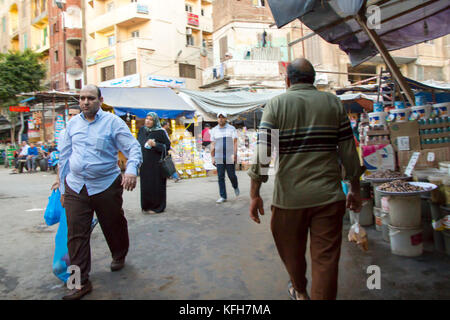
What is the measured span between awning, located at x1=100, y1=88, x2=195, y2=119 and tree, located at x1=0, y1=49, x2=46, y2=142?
18199mm

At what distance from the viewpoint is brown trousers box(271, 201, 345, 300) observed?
6.80ft

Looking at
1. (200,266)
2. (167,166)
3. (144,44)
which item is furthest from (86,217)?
(144,44)

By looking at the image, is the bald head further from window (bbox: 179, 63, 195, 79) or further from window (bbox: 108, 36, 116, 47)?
window (bbox: 108, 36, 116, 47)

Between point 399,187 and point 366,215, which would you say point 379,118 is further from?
point 399,187

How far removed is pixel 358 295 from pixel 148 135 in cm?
450

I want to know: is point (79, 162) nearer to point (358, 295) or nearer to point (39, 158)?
point (358, 295)

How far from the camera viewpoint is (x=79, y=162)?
2.95 metres

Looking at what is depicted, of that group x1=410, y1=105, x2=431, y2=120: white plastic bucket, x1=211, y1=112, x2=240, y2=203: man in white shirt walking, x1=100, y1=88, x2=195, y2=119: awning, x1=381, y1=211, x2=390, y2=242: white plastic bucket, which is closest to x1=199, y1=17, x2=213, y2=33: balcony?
x1=100, y1=88, x2=195, y2=119: awning

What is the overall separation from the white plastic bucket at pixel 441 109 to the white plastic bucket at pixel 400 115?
328mm

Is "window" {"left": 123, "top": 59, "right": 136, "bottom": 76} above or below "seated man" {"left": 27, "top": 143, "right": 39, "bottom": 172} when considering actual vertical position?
A: above

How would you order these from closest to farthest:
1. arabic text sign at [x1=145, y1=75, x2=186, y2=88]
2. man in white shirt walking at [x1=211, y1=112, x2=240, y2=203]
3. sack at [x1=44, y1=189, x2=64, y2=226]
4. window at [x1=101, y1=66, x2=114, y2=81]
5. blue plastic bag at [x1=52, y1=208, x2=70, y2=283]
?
1. blue plastic bag at [x1=52, y1=208, x2=70, y2=283]
2. sack at [x1=44, y1=189, x2=64, y2=226]
3. man in white shirt walking at [x1=211, y1=112, x2=240, y2=203]
4. arabic text sign at [x1=145, y1=75, x2=186, y2=88]
5. window at [x1=101, y1=66, x2=114, y2=81]

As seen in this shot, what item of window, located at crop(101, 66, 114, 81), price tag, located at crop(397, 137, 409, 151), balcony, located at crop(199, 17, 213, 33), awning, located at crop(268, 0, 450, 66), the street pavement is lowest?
the street pavement

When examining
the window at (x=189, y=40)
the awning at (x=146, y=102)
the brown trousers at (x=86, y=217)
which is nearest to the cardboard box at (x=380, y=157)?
the brown trousers at (x=86, y=217)
